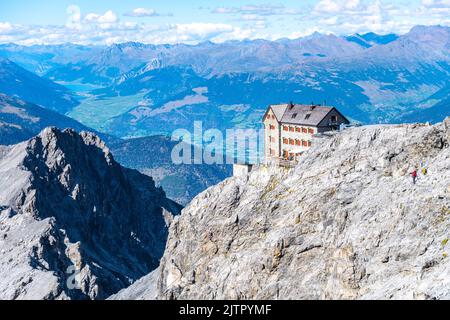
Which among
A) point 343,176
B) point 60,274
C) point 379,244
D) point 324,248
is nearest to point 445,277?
point 379,244

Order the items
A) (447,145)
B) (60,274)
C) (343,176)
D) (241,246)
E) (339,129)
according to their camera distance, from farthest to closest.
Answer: (60,274) → (339,129) → (241,246) → (343,176) → (447,145)

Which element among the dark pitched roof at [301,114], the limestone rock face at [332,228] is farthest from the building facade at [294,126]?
the limestone rock face at [332,228]

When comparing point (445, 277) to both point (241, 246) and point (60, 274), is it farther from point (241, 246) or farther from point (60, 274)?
point (60, 274)

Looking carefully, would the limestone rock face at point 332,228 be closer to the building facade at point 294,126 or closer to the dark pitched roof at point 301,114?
the building facade at point 294,126

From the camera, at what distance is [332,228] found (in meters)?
87.1

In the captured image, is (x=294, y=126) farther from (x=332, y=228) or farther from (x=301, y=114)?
(x=332, y=228)

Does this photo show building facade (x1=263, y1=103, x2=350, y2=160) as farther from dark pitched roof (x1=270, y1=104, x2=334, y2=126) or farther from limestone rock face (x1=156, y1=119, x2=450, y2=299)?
limestone rock face (x1=156, y1=119, x2=450, y2=299)

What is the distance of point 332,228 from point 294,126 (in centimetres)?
3499

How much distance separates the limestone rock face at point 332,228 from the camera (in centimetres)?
7325

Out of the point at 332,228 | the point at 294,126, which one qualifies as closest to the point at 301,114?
the point at 294,126

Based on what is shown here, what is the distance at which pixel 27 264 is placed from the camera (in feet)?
568

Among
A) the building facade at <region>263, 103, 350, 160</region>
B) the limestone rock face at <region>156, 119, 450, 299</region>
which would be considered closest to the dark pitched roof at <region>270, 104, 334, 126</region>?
the building facade at <region>263, 103, 350, 160</region>

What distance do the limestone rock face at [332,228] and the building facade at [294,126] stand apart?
8826mm
